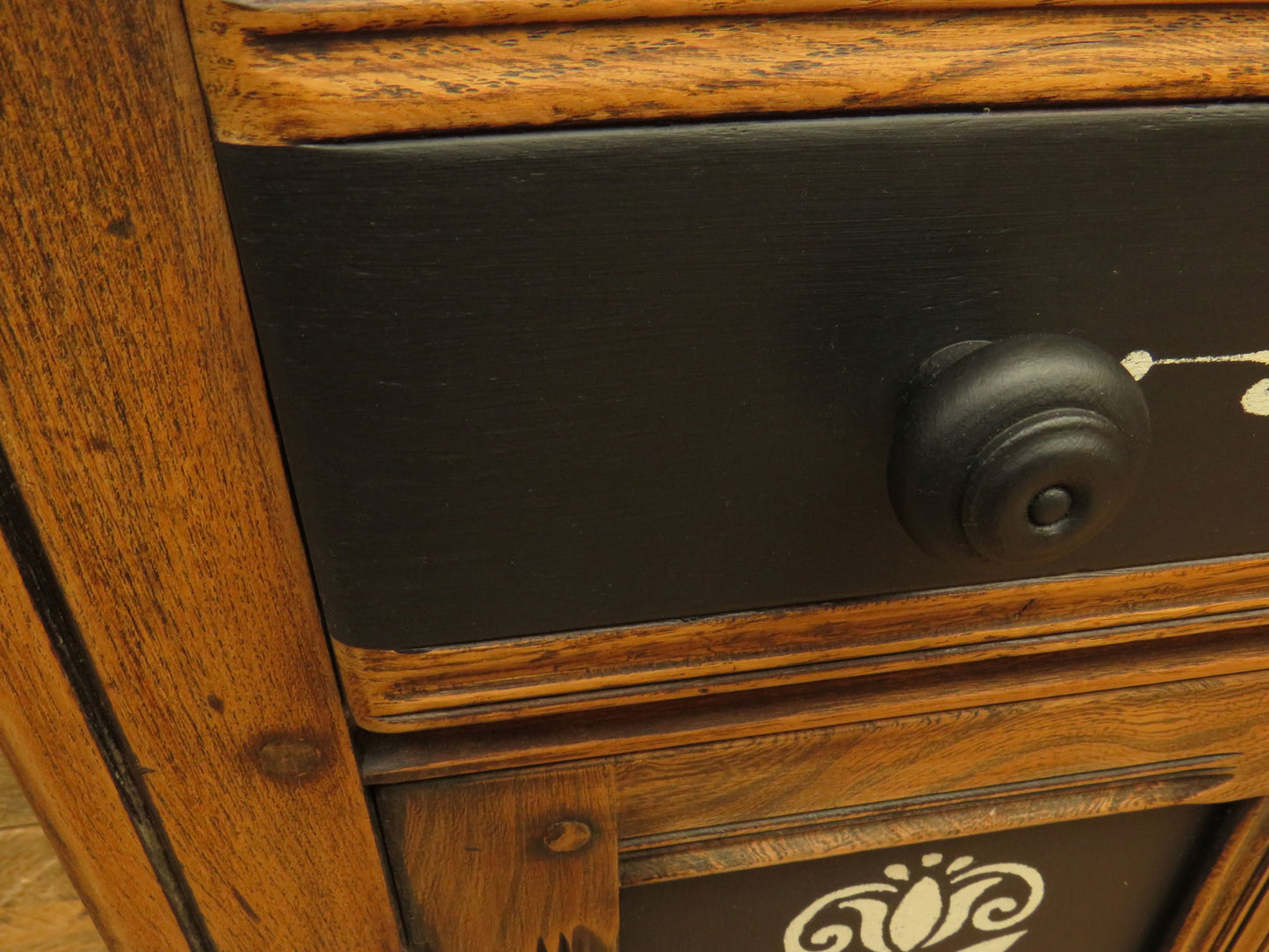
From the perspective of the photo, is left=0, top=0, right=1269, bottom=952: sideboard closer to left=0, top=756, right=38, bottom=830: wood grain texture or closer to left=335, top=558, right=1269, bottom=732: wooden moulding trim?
left=335, top=558, right=1269, bottom=732: wooden moulding trim

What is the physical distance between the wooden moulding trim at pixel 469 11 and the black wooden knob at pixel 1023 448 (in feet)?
0.29

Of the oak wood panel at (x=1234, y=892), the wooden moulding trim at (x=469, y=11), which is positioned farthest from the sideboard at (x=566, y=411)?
the oak wood panel at (x=1234, y=892)

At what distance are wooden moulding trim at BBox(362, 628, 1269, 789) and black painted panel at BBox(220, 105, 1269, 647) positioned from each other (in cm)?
7

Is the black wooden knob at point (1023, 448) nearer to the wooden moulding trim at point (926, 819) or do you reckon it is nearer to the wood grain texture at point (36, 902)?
the wooden moulding trim at point (926, 819)

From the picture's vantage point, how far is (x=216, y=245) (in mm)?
228

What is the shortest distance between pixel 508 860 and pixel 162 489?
0.61 ft

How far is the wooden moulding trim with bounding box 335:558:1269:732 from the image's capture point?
29 cm

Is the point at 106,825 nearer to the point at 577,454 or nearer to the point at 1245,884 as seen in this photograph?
the point at 577,454

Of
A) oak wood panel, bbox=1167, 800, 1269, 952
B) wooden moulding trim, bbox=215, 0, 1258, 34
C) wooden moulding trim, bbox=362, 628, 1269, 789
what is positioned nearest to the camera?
wooden moulding trim, bbox=215, 0, 1258, 34

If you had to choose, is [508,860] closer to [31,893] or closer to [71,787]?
[71,787]

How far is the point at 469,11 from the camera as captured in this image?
0.20 metres

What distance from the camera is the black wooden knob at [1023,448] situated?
0.22m

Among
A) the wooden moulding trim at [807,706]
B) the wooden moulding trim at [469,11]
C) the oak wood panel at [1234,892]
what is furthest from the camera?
the oak wood panel at [1234,892]

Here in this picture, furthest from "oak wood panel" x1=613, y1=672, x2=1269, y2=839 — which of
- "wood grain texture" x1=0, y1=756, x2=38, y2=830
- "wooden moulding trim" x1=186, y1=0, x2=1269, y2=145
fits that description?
"wood grain texture" x1=0, y1=756, x2=38, y2=830
